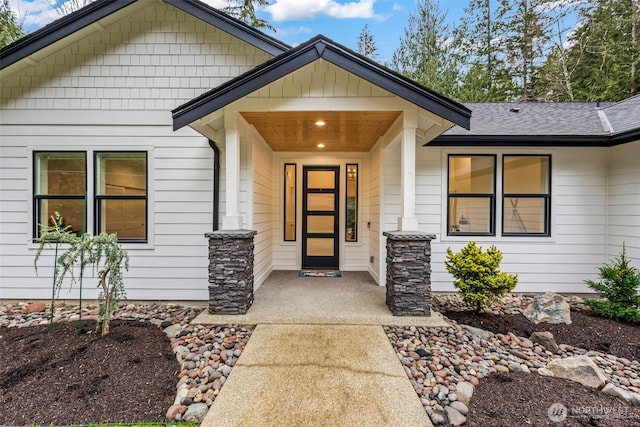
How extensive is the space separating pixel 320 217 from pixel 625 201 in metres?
5.19

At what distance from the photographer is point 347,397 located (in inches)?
82.2

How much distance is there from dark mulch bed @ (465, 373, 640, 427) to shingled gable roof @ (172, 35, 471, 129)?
2665mm

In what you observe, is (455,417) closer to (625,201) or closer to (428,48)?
(625,201)

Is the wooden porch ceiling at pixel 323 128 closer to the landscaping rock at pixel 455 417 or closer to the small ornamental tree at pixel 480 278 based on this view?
the small ornamental tree at pixel 480 278

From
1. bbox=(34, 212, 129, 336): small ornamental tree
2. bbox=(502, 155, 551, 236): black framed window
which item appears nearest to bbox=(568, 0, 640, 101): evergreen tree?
bbox=(502, 155, 551, 236): black framed window

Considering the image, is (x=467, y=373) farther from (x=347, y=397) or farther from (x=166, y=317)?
(x=166, y=317)

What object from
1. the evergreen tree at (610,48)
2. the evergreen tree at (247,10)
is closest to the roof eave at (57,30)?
the evergreen tree at (247,10)

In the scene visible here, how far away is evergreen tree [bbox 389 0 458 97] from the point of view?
12.5 metres

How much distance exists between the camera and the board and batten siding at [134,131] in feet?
14.4

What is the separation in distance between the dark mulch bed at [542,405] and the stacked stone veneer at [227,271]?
2597 millimetres

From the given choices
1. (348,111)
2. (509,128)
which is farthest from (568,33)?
(348,111)

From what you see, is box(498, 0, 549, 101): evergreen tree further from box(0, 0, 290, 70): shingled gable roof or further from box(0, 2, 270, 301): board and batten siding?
box(0, 2, 270, 301): board and batten siding

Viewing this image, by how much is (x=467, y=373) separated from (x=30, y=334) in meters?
4.57

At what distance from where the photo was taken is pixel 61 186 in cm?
449
